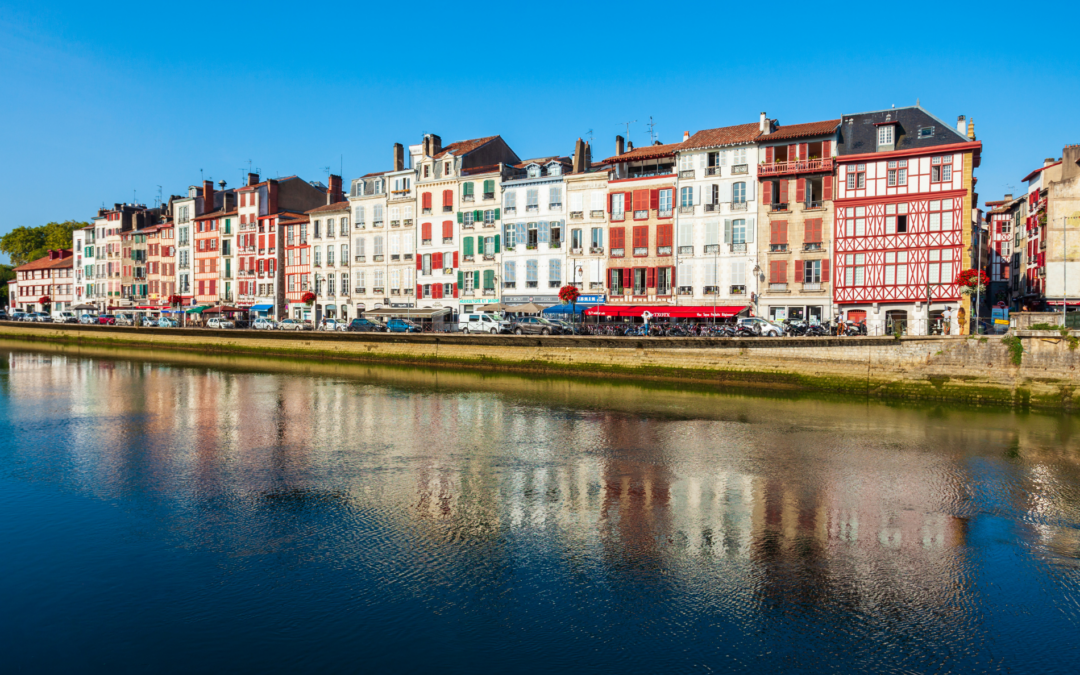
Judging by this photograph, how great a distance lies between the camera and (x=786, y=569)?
39.2ft

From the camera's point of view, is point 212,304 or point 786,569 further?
point 212,304

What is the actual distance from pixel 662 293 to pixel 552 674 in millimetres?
41777

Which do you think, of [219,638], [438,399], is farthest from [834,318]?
[219,638]

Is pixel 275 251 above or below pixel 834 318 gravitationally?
above

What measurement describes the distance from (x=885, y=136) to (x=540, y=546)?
38.3m

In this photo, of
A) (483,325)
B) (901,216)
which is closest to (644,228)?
(483,325)

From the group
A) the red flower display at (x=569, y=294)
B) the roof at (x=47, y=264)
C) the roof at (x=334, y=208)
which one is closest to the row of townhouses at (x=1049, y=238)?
the red flower display at (x=569, y=294)

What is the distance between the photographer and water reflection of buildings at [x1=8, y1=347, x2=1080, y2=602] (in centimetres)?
1280

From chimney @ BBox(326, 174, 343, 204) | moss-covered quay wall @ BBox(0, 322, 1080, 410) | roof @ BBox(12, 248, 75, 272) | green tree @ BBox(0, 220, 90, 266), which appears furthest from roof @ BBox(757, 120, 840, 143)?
green tree @ BBox(0, 220, 90, 266)

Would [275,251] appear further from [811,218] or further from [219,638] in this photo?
[219,638]

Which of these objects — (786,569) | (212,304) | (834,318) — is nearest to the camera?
(786,569)

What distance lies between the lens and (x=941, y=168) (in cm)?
4106

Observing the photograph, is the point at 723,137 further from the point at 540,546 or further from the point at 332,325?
the point at 540,546

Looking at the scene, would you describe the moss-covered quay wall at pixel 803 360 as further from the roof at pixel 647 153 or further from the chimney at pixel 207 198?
the chimney at pixel 207 198
